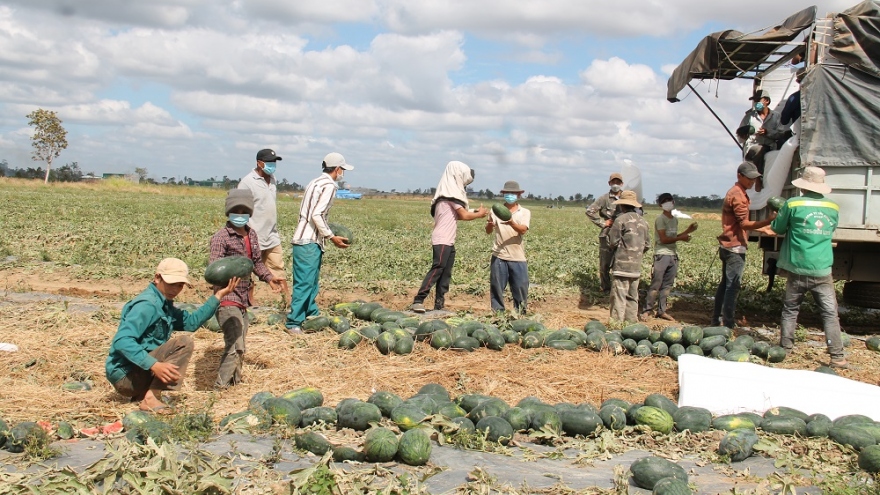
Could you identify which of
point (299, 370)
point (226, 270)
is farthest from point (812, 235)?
point (226, 270)

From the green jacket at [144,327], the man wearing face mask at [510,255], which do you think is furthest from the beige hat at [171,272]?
the man wearing face mask at [510,255]

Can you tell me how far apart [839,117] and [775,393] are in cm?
518

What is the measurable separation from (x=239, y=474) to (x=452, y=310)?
24.3 feet

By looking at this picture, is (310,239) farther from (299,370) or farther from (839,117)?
(839,117)

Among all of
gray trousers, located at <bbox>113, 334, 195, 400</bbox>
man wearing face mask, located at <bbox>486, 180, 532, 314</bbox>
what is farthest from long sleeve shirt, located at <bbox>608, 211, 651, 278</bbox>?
gray trousers, located at <bbox>113, 334, 195, 400</bbox>

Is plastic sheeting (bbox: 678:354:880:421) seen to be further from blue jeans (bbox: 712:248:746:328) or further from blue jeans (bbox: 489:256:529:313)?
blue jeans (bbox: 489:256:529:313)

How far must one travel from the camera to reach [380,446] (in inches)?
196

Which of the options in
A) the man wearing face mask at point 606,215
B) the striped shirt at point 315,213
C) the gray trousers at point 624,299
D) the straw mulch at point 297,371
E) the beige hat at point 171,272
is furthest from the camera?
the man wearing face mask at point 606,215

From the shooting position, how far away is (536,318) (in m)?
9.90

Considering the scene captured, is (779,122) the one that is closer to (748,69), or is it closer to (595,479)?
(748,69)

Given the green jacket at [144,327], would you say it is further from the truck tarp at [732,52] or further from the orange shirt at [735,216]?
the truck tarp at [732,52]

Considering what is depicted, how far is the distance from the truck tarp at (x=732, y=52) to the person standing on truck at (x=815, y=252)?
299 centimetres

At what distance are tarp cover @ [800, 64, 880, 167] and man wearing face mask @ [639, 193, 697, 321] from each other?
7.78ft

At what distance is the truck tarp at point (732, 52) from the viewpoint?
1091 cm
